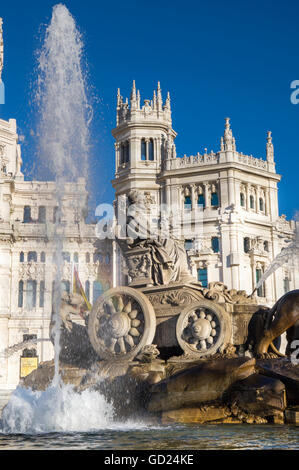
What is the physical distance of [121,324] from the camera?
1277cm

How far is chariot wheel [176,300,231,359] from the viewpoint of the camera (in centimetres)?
1209

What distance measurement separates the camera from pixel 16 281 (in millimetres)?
56281

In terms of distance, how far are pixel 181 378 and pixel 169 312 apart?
7.63 ft

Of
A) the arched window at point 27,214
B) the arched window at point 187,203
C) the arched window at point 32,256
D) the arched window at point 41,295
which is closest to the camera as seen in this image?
the arched window at point 41,295

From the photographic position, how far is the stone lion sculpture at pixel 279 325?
39.0 ft

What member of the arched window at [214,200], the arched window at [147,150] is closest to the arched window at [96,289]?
the arched window at [214,200]

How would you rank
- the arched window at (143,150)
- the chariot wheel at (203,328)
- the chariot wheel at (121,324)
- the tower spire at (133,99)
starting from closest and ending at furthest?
the chariot wheel at (203,328), the chariot wheel at (121,324), the arched window at (143,150), the tower spire at (133,99)

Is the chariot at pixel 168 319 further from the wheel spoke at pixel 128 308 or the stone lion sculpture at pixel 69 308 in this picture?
the stone lion sculpture at pixel 69 308

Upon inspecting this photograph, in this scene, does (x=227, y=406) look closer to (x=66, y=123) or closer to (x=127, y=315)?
(x=127, y=315)

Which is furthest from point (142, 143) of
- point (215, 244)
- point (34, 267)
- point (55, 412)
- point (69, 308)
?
point (55, 412)

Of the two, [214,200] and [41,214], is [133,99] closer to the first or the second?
[214,200]

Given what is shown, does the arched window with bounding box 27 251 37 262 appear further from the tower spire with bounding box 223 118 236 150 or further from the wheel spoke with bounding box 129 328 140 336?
the wheel spoke with bounding box 129 328 140 336

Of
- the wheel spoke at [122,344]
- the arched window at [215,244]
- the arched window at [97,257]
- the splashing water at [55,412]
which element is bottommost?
the splashing water at [55,412]

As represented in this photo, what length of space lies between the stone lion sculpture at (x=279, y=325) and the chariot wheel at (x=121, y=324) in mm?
2083
